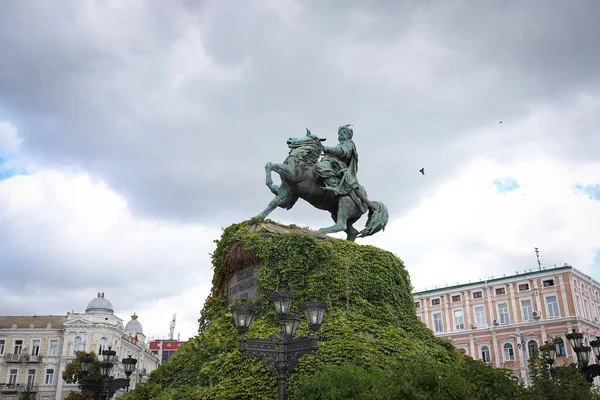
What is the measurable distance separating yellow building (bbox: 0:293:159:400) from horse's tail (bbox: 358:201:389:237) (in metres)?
45.3

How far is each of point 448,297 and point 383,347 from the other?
4451 centimetres

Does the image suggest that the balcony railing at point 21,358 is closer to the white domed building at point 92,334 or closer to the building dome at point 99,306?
the white domed building at point 92,334

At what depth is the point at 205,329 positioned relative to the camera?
12.8 m

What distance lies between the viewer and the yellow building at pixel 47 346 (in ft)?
173

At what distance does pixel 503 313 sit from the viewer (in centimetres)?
4972

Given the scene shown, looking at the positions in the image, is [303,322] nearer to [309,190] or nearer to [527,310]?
[309,190]

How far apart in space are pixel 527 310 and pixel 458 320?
611 cm

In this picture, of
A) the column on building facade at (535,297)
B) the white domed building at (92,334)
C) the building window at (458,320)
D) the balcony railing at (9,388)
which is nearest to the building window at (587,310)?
the column on building facade at (535,297)

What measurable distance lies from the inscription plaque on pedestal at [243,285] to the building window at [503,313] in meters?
41.4

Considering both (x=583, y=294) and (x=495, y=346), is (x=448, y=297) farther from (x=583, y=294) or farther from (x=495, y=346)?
(x=583, y=294)

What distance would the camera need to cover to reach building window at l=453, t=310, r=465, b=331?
5175cm

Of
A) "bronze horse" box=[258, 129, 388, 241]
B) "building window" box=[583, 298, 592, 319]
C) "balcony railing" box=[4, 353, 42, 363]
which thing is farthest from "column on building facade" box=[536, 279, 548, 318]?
"balcony railing" box=[4, 353, 42, 363]

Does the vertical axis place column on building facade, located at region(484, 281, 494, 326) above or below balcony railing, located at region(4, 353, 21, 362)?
above

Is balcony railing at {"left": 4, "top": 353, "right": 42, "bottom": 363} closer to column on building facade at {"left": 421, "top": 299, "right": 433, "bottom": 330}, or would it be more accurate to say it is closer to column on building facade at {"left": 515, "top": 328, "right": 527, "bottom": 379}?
column on building facade at {"left": 421, "top": 299, "right": 433, "bottom": 330}
